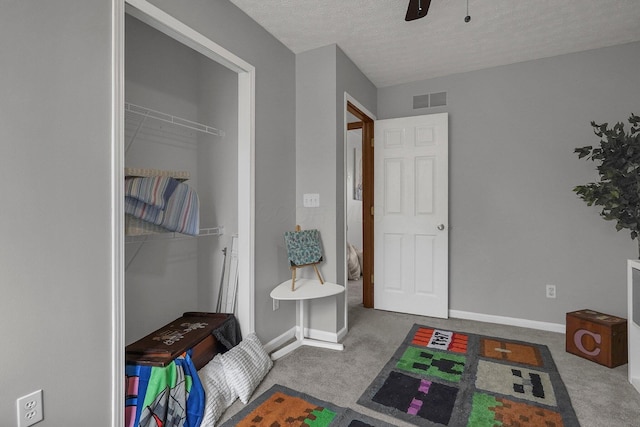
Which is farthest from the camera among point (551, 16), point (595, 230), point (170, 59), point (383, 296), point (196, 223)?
point (383, 296)

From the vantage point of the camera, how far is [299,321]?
2930 millimetres

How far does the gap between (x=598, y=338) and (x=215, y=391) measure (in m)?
2.63

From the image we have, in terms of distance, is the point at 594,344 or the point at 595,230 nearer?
the point at 594,344

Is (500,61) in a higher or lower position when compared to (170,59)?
higher

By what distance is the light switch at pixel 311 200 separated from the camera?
2879mm

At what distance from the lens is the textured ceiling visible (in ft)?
7.47

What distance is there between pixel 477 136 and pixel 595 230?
1.29 m

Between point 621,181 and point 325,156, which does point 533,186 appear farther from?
point 325,156

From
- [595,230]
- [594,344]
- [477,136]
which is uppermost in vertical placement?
[477,136]

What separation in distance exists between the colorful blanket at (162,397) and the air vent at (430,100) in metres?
3.21

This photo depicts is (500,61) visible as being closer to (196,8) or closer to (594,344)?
(594,344)

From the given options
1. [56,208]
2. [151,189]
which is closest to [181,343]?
[151,189]

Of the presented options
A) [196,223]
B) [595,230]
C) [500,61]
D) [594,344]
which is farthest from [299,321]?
[500,61]

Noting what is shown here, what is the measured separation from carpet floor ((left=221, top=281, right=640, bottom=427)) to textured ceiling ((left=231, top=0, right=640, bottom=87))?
246cm
